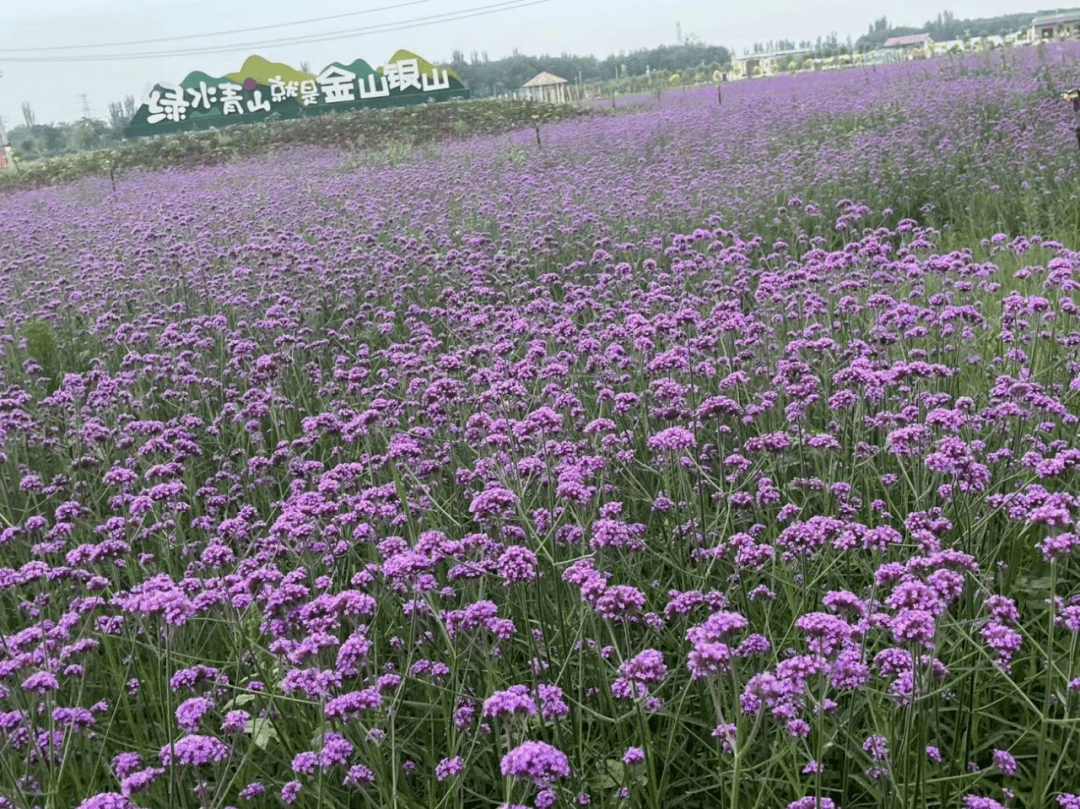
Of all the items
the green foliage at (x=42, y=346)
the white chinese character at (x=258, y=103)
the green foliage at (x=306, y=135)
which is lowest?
the green foliage at (x=42, y=346)

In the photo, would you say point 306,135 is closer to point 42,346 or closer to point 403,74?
point 403,74

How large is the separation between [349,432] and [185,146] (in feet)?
89.5

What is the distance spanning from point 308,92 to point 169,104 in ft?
17.4

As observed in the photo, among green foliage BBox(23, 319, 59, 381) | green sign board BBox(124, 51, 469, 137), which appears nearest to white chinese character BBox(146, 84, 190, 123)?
green sign board BBox(124, 51, 469, 137)

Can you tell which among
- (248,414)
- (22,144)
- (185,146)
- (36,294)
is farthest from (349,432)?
(22,144)

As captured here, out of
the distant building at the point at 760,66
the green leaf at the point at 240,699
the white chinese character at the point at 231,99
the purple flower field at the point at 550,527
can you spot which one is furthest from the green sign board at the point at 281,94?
the green leaf at the point at 240,699

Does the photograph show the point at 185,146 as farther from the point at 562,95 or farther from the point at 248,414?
the point at 248,414

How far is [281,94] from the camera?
34.4 metres

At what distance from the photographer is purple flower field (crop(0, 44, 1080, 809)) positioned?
2.24m

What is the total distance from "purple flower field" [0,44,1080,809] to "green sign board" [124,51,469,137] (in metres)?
26.8

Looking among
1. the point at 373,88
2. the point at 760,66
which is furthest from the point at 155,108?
the point at 760,66

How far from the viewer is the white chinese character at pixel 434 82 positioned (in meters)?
35.0

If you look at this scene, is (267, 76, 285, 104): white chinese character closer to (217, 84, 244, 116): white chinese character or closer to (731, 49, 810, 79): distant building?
(217, 84, 244, 116): white chinese character

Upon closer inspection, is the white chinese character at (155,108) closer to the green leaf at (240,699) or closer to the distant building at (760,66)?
the distant building at (760,66)
